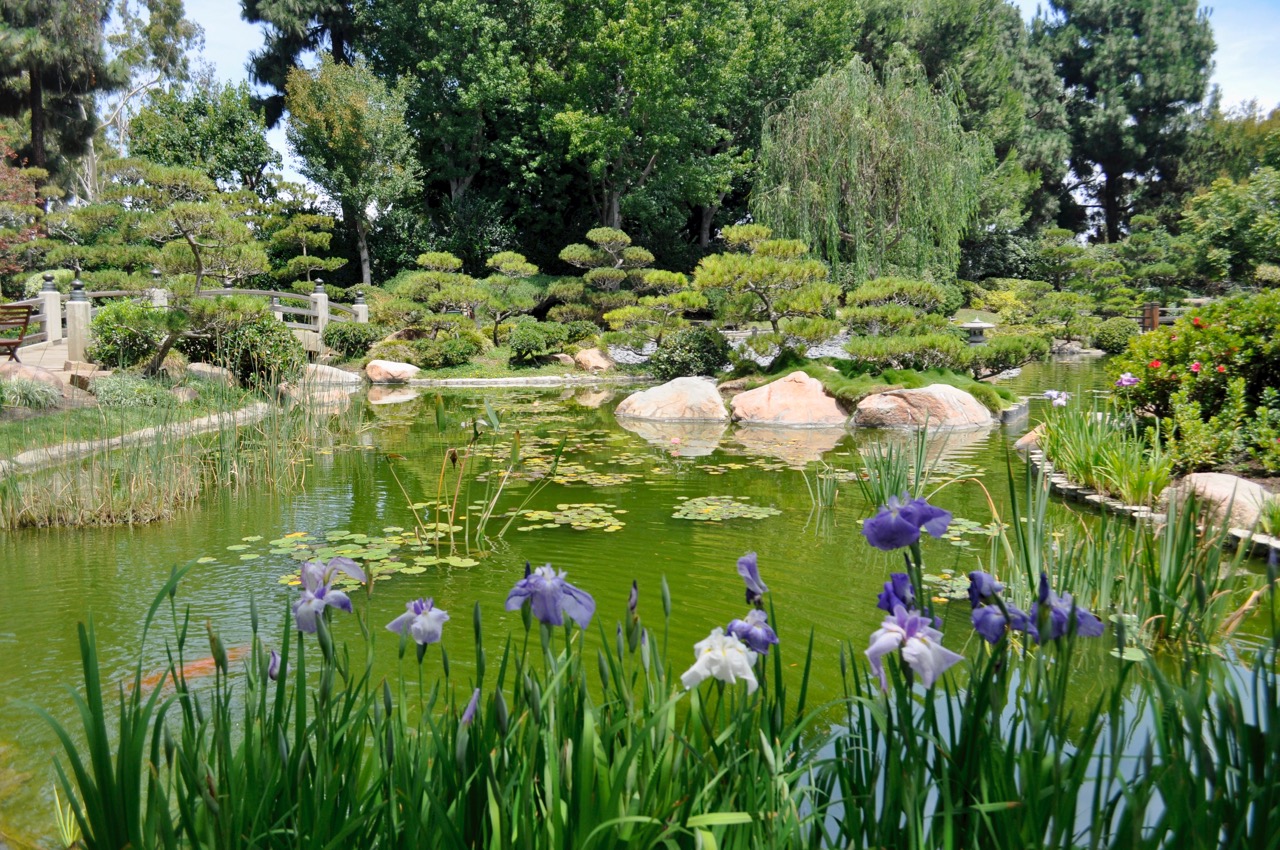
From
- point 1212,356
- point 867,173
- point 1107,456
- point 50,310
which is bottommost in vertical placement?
point 1107,456

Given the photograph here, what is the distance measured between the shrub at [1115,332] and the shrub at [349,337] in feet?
47.6

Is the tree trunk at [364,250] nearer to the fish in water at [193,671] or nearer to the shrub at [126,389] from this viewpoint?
the shrub at [126,389]

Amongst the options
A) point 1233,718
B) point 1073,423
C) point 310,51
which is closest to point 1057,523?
point 1073,423

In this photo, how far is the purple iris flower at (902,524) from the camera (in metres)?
1.38

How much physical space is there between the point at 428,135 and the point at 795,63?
30.7 ft

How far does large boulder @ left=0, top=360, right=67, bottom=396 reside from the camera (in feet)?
32.0

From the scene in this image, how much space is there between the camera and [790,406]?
10273 millimetres

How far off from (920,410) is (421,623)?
8865 mm

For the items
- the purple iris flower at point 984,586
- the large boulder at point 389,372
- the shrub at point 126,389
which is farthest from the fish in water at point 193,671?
the large boulder at point 389,372

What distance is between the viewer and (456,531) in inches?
213

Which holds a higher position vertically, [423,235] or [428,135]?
[428,135]

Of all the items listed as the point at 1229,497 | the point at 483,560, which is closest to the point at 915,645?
the point at 483,560

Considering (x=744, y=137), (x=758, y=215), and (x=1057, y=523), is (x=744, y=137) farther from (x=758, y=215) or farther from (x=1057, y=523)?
(x=1057, y=523)

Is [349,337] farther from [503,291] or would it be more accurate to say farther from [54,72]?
[54,72]
